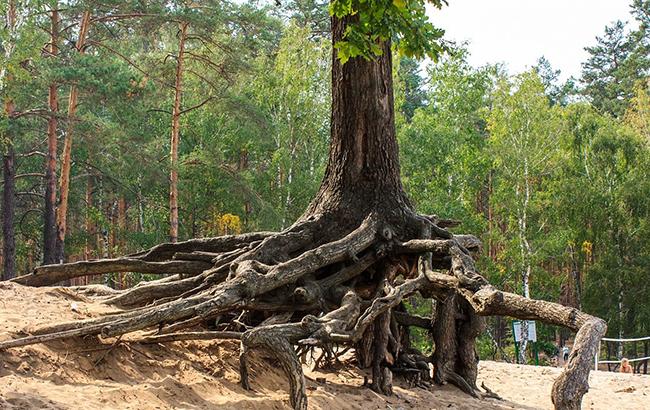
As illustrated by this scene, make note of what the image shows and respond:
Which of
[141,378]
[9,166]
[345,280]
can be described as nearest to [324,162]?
[9,166]

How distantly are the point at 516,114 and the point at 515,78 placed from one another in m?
1.67

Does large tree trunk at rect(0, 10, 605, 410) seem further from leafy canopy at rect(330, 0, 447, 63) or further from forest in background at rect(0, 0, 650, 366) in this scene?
forest in background at rect(0, 0, 650, 366)

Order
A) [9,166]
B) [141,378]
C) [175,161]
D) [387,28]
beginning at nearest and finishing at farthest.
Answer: [387,28]
[141,378]
[9,166]
[175,161]

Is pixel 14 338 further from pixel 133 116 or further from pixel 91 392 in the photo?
pixel 133 116

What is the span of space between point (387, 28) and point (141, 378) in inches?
132

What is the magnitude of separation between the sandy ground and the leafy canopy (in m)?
2.91

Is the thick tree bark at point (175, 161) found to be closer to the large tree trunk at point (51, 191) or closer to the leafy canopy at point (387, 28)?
the large tree trunk at point (51, 191)

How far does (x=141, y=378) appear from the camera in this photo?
20.6ft

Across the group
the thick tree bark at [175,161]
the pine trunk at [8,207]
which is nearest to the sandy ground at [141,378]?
the pine trunk at [8,207]

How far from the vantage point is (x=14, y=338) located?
20.0 ft

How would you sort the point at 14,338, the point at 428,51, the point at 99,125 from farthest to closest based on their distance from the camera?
1. the point at 99,125
2. the point at 14,338
3. the point at 428,51

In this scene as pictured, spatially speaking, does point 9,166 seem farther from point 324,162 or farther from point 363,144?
point 363,144

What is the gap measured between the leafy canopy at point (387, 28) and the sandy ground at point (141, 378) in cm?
291

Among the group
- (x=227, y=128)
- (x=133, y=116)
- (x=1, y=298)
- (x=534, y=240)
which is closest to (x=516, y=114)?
(x=534, y=240)
